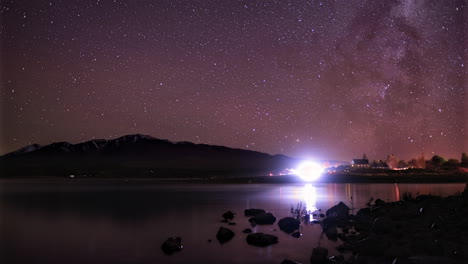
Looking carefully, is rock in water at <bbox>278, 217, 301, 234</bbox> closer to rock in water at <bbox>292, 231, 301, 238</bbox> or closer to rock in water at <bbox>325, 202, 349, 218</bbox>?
rock in water at <bbox>292, 231, 301, 238</bbox>

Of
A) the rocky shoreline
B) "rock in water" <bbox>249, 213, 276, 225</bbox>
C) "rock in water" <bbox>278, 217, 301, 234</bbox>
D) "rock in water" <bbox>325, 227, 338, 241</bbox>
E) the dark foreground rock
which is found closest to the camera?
the dark foreground rock

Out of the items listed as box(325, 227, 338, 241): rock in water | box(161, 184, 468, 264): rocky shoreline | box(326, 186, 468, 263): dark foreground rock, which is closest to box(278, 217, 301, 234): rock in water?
box(161, 184, 468, 264): rocky shoreline

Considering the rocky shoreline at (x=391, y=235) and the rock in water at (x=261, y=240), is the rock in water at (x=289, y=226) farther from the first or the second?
the rock in water at (x=261, y=240)

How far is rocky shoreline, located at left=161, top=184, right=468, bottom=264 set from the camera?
64.5 feet

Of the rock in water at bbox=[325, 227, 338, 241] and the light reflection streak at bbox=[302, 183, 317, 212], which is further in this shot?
the light reflection streak at bbox=[302, 183, 317, 212]

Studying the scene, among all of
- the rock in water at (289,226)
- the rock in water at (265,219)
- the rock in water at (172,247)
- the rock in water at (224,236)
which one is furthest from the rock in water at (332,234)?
the rock in water at (172,247)

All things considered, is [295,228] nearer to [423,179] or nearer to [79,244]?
[79,244]

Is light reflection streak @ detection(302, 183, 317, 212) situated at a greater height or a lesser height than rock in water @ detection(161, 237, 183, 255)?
greater

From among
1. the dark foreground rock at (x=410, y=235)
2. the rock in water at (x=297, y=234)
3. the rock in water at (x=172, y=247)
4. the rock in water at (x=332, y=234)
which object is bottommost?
the rock in water at (x=172, y=247)

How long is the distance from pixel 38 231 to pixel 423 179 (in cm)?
13044

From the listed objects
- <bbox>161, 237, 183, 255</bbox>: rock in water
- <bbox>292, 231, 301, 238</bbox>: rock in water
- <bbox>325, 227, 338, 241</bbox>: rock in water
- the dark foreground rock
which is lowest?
<bbox>161, 237, 183, 255</bbox>: rock in water

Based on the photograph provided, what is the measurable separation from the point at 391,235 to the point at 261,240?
769 centimetres

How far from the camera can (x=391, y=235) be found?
2503cm

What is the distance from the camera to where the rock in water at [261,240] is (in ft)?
89.7
